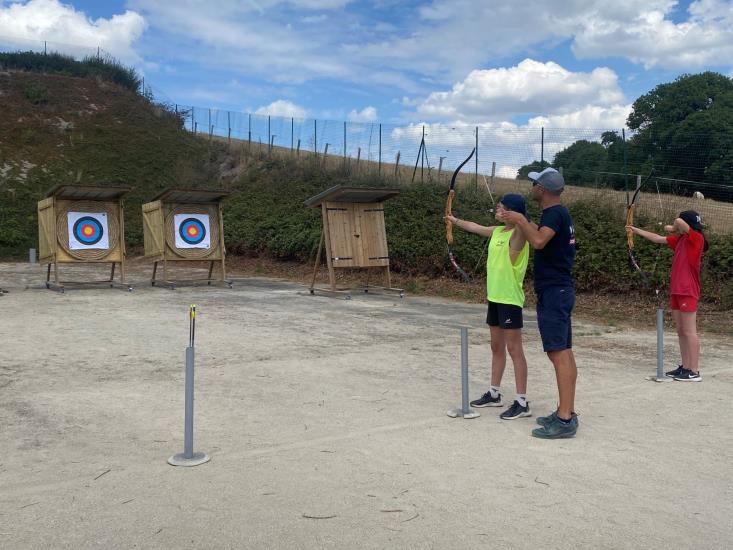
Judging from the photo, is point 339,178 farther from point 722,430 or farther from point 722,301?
point 722,430

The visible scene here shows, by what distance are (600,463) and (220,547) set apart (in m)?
2.44

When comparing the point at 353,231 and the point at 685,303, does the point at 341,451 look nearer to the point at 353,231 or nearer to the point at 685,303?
the point at 685,303

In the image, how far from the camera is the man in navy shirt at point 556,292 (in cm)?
478

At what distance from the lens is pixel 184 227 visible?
16.6m

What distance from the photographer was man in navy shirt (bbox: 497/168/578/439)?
478 cm

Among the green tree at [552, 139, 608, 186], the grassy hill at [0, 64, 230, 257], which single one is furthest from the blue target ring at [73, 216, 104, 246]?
the grassy hill at [0, 64, 230, 257]

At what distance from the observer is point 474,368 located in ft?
23.8

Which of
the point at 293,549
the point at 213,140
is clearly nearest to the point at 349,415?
the point at 293,549

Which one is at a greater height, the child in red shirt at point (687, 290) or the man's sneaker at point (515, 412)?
the child in red shirt at point (687, 290)

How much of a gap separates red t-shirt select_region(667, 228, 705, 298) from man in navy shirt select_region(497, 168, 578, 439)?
2.58 metres

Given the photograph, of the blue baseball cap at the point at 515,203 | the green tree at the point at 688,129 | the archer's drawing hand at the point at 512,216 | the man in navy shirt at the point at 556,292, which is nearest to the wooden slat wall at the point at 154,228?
the green tree at the point at 688,129

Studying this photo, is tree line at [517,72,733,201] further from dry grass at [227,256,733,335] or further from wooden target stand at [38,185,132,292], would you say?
wooden target stand at [38,185,132,292]

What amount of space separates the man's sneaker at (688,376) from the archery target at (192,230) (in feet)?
40.6

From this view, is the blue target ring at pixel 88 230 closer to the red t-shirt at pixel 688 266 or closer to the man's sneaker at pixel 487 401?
the man's sneaker at pixel 487 401
